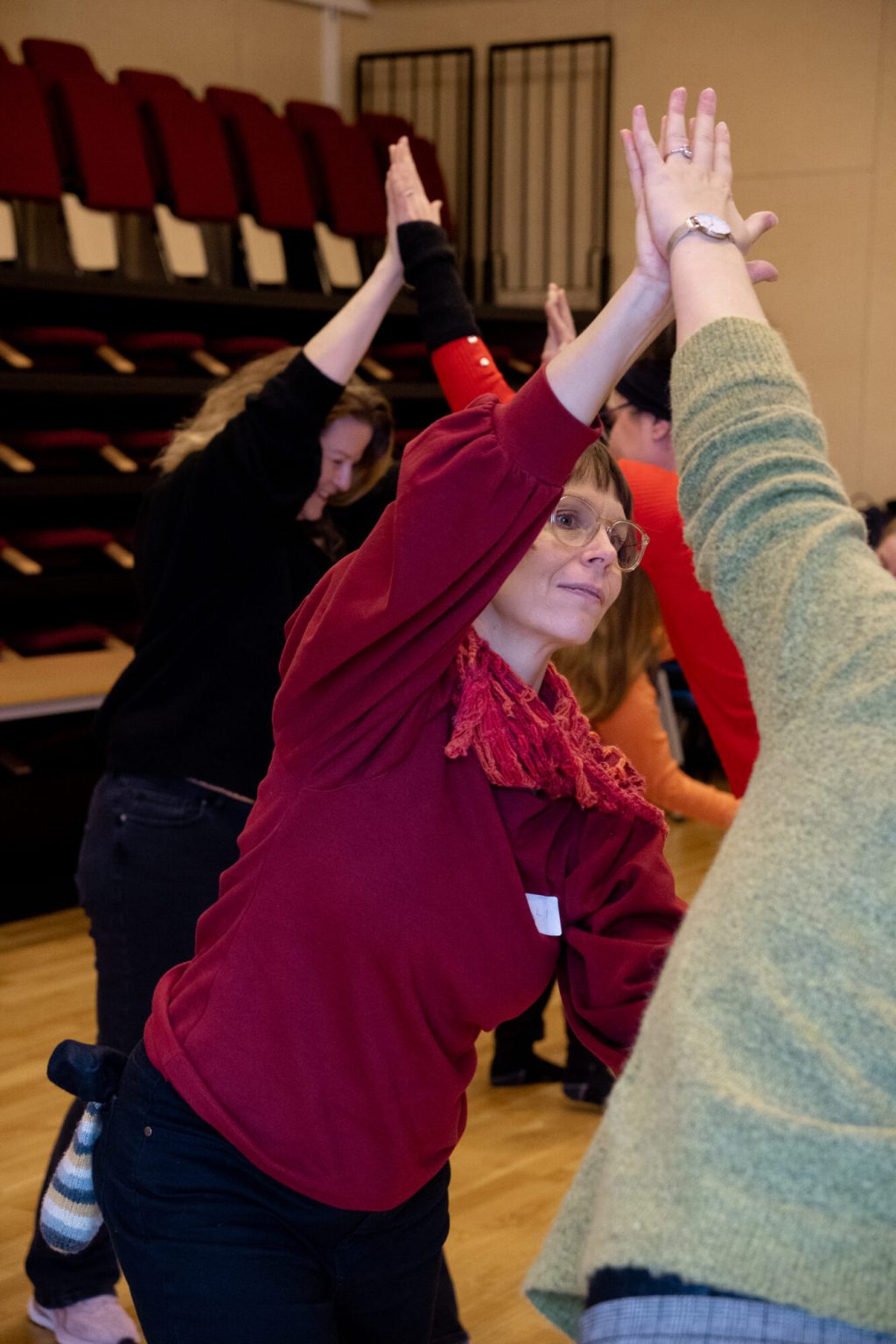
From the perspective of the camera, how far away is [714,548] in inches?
35.4

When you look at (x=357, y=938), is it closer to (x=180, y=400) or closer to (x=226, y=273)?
(x=180, y=400)

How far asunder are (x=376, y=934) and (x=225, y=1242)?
12.9 inches

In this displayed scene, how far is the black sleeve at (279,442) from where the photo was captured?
82.0 inches

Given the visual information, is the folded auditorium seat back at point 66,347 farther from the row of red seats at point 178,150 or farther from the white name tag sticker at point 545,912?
the white name tag sticker at point 545,912

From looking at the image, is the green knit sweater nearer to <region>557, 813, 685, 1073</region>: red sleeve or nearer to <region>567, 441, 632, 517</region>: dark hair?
<region>557, 813, 685, 1073</region>: red sleeve

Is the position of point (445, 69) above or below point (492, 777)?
above

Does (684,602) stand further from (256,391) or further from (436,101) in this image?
(436,101)

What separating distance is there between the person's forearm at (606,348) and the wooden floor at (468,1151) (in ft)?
6.41

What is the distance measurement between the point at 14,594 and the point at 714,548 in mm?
4570

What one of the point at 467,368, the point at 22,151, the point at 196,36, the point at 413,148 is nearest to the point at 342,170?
the point at 413,148

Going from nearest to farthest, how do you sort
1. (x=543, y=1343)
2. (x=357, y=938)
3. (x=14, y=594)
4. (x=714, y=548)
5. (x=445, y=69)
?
(x=714, y=548) → (x=357, y=938) → (x=543, y=1343) → (x=14, y=594) → (x=445, y=69)

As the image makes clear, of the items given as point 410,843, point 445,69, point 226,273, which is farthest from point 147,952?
point 445,69

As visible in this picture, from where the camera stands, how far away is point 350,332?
2053mm

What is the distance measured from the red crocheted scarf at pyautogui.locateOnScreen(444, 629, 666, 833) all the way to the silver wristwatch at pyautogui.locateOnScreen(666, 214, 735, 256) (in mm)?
475
